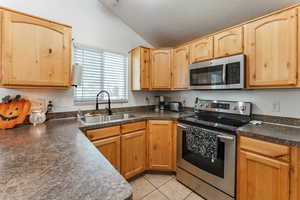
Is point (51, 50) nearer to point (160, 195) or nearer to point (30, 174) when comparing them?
point (30, 174)

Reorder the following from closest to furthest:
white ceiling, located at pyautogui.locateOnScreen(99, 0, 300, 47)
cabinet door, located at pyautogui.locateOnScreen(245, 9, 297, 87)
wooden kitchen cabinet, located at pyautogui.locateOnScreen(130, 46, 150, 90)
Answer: cabinet door, located at pyautogui.locateOnScreen(245, 9, 297, 87), white ceiling, located at pyautogui.locateOnScreen(99, 0, 300, 47), wooden kitchen cabinet, located at pyautogui.locateOnScreen(130, 46, 150, 90)

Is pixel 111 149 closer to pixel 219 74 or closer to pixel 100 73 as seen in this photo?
pixel 100 73

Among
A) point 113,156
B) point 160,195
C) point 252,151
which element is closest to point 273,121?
point 252,151

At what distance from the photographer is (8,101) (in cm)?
154

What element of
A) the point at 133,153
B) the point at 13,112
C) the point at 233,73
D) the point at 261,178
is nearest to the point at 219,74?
the point at 233,73

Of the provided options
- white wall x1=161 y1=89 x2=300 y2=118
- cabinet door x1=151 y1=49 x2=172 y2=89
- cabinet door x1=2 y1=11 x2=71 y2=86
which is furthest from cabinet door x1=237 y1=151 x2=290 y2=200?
cabinet door x1=2 y1=11 x2=71 y2=86

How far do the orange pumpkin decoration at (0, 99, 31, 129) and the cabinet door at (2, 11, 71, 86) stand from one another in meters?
0.27

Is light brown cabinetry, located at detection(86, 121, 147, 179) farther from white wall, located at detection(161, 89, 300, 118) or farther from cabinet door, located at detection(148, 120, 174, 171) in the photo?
white wall, located at detection(161, 89, 300, 118)

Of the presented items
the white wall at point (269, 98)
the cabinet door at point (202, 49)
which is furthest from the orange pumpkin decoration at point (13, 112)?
the white wall at point (269, 98)

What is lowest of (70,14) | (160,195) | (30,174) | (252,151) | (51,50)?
(160,195)

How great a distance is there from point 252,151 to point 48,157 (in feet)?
5.58

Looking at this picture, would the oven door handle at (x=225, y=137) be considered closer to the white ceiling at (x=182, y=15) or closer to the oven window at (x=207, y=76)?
the oven window at (x=207, y=76)

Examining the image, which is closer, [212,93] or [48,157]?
[48,157]

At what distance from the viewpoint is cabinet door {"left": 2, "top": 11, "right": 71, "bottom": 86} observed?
142 cm
